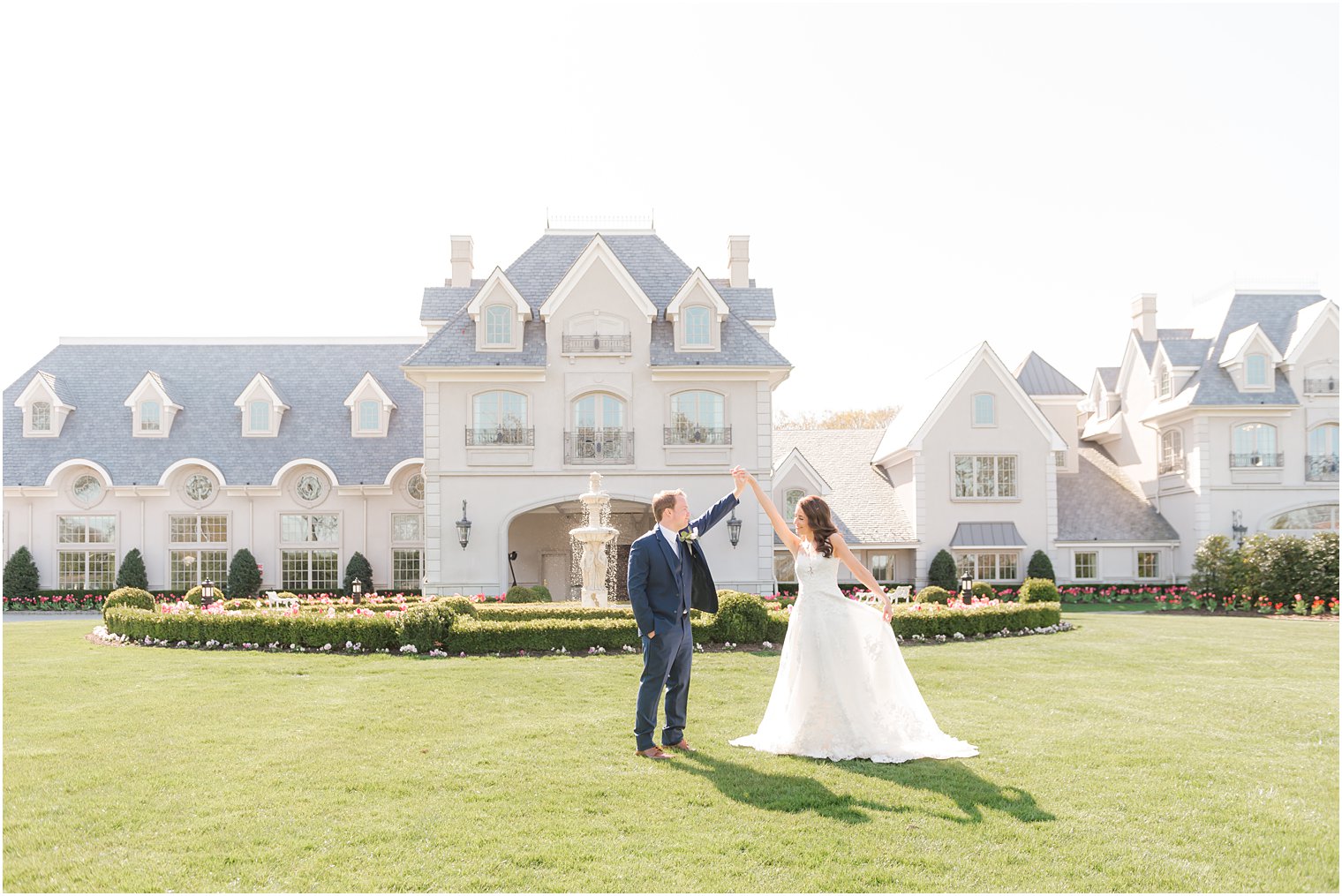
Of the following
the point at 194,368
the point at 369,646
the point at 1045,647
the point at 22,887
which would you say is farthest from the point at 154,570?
the point at 22,887

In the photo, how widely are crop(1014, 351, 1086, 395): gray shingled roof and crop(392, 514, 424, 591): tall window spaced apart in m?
22.7

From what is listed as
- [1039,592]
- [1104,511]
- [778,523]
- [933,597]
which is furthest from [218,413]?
[1104,511]

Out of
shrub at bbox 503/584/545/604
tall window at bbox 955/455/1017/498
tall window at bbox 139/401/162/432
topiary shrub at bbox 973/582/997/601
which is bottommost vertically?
topiary shrub at bbox 973/582/997/601

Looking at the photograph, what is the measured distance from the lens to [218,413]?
32688 millimetres

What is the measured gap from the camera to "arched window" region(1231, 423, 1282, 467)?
32.2 metres

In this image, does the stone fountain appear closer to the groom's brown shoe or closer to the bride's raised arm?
the bride's raised arm

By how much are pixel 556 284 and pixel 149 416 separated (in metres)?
14.6

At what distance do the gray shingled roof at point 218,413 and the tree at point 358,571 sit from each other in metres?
2.46

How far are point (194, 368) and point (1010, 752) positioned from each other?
1291 inches

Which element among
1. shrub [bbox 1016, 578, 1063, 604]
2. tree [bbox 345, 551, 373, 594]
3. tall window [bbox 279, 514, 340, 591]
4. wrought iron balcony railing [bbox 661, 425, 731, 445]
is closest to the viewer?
shrub [bbox 1016, 578, 1063, 604]

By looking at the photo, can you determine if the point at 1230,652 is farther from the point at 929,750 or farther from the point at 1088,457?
the point at 1088,457

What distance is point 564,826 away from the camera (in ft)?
19.4

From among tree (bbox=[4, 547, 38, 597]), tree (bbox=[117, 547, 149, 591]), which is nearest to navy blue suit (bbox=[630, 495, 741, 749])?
tree (bbox=[117, 547, 149, 591])

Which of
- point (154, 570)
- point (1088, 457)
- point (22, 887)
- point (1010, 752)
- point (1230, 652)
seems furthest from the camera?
point (1088, 457)
